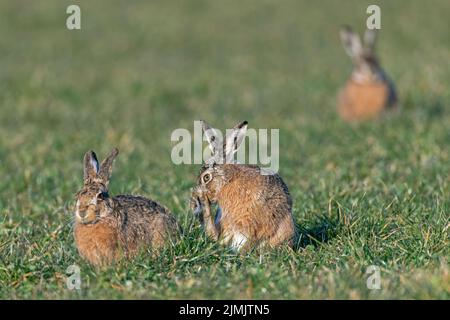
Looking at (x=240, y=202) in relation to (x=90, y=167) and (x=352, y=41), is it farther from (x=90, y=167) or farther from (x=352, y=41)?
(x=352, y=41)

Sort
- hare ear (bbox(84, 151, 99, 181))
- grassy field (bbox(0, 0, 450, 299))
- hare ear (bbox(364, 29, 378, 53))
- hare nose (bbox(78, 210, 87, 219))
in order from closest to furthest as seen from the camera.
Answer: grassy field (bbox(0, 0, 450, 299)) < hare nose (bbox(78, 210, 87, 219)) < hare ear (bbox(84, 151, 99, 181)) < hare ear (bbox(364, 29, 378, 53))

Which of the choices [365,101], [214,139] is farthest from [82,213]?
[365,101]

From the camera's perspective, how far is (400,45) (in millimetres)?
20844

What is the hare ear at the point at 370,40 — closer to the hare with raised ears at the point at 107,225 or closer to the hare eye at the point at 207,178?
the hare eye at the point at 207,178

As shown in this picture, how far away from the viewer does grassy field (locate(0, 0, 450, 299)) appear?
6.10 m

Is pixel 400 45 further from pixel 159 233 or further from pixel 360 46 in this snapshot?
pixel 159 233

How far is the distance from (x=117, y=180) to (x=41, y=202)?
129 centimetres

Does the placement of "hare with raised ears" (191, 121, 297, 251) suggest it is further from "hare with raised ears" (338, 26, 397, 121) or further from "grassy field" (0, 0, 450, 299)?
"hare with raised ears" (338, 26, 397, 121)

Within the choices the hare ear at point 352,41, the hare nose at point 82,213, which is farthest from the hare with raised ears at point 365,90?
the hare nose at point 82,213

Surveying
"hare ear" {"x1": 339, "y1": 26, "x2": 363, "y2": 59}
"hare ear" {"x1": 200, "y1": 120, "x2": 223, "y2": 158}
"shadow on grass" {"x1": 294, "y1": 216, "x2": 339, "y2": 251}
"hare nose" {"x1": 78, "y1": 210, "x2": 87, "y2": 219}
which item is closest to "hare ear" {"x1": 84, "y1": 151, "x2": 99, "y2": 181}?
"hare nose" {"x1": 78, "y1": 210, "x2": 87, "y2": 219}

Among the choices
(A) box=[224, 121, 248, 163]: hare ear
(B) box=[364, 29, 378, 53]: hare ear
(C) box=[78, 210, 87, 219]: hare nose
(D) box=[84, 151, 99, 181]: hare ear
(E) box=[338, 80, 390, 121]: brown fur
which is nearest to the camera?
(C) box=[78, 210, 87, 219]: hare nose

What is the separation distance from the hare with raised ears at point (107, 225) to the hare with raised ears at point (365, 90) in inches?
299

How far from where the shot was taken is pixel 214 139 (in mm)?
7078
